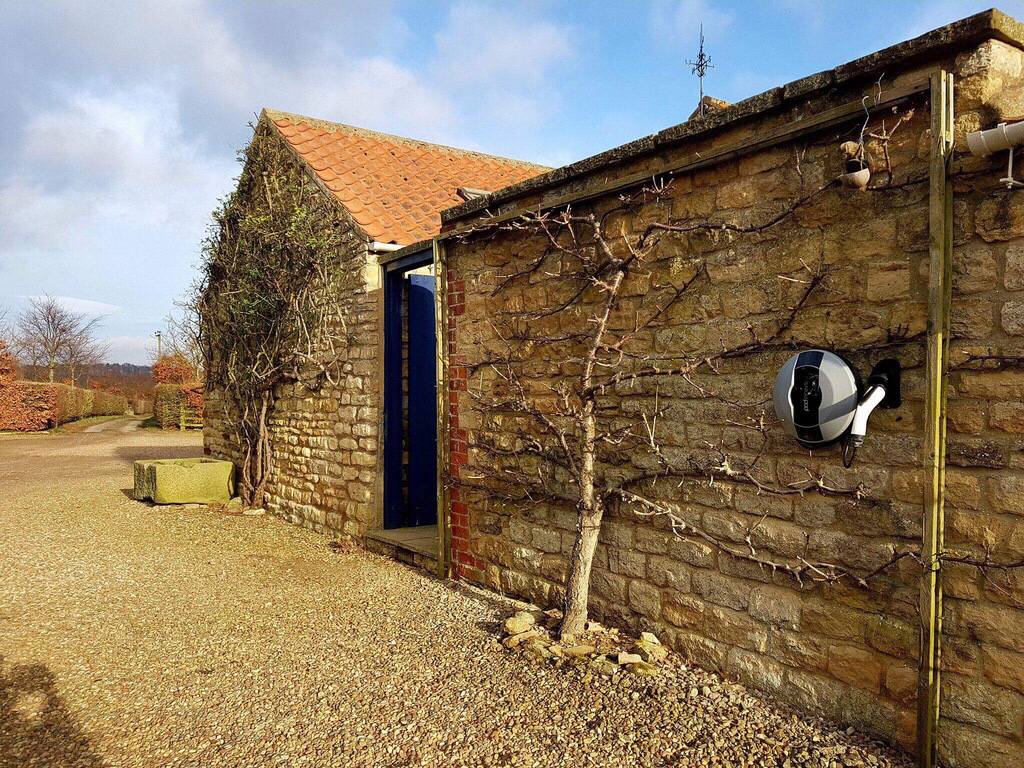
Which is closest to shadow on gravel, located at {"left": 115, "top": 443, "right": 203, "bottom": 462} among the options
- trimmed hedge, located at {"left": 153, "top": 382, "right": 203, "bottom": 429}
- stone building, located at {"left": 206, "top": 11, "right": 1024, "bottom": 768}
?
trimmed hedge, located at {"left": 153, "top": 382, "right": 203, "bottom": 429}

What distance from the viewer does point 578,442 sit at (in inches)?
173

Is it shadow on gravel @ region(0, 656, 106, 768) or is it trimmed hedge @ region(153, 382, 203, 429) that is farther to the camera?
trimmed hedge @ region(153, 382, 203, 429)

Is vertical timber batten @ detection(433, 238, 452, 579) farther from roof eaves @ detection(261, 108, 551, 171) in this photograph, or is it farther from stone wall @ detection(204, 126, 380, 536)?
roof eaves @ detection(261, 108, 551, 171)

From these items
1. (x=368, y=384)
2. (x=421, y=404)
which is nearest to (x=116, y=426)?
(x=368, y=384)

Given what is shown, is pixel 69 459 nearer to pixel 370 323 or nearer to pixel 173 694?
pixel 370 323

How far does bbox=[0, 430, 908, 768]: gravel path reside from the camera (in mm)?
A: 2994

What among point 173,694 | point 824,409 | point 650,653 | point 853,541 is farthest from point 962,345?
point 173,694

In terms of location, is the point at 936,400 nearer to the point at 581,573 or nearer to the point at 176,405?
the point at 581,573

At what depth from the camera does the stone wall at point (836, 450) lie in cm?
259

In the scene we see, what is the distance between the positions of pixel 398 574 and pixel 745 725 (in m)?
3.33

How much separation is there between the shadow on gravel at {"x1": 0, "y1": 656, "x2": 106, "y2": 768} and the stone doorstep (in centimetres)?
272

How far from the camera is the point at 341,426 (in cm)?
723

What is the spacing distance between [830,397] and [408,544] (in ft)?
13.6

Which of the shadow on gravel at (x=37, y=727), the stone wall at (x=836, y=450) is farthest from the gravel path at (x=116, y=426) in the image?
the stone wall at (x=836, y=450)
